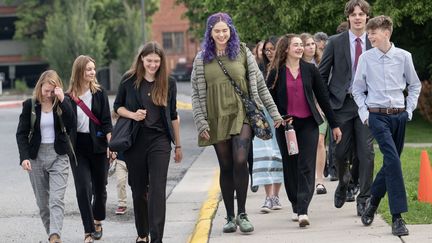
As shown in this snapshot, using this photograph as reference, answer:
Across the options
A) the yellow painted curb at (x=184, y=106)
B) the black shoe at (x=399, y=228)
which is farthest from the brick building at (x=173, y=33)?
the black shoe at (x=399, y=228)

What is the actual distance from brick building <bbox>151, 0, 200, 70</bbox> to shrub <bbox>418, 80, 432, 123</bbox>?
65053mm

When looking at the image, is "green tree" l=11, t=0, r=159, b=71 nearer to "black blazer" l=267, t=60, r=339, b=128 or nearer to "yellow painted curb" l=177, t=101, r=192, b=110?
"yellow painted curb" l=177, t=101, r=192, b=110

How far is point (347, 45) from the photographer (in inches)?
401

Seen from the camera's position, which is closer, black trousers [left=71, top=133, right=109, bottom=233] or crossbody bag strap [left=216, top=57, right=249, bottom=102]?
crossbody bag strap [left=216, top=57, right=249, bottom=102]

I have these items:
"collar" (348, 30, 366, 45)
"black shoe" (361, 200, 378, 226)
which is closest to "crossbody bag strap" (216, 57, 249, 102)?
"collar" (348, 30, 366, 45)

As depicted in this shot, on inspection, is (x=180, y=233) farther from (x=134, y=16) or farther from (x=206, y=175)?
(x=134, y=16)

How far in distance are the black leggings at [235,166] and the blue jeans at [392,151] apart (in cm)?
114

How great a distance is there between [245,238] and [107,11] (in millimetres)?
63612

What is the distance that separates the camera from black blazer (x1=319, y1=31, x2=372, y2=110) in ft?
33.3

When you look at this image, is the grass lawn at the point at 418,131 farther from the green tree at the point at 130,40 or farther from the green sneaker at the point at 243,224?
the green tree at the point at 130,40

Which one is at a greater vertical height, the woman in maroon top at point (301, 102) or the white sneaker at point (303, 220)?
the woman in maroon top at point (301, 102)

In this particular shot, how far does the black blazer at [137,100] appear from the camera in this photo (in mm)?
8977

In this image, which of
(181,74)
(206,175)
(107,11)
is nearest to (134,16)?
(107,11)

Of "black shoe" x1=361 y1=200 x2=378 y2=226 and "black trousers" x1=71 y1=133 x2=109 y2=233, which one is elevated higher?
"black trousers" x1=71 y1=133 x2=109 y2=233
